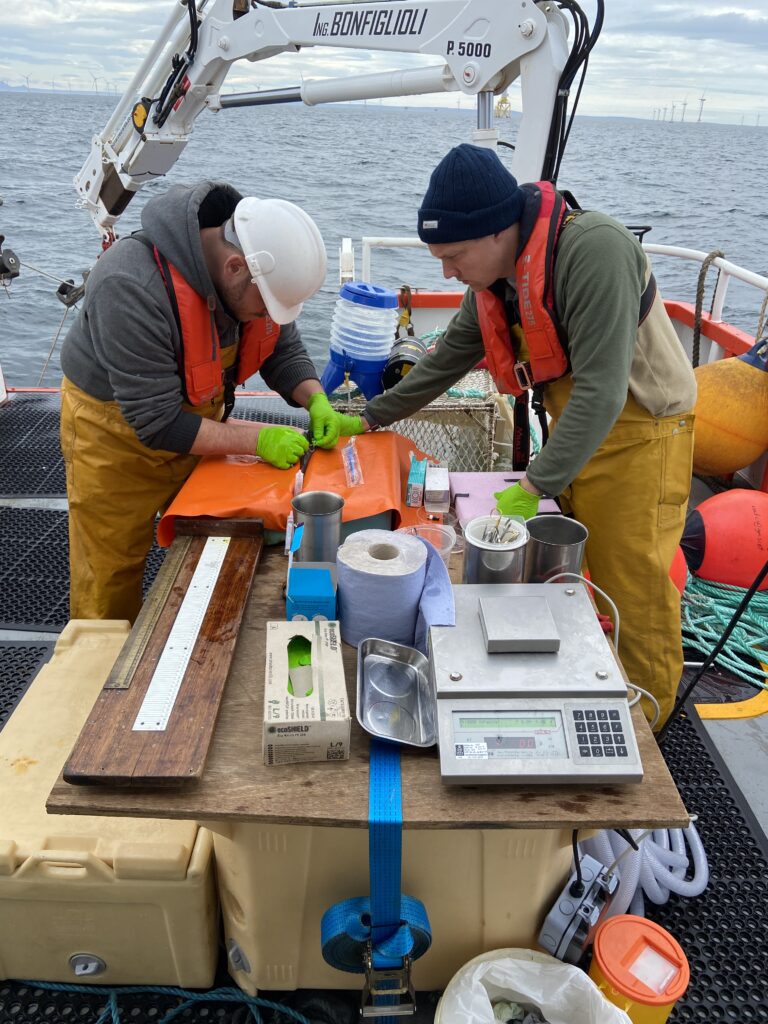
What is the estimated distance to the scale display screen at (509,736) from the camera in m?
1.38

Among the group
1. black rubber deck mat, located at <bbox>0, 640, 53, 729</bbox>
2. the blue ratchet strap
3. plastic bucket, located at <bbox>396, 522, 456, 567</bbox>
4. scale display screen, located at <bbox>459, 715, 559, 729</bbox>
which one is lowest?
black rubber deck mat, located at <bbox>0, 640, 53, 729</bbox>

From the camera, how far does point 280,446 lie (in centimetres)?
236

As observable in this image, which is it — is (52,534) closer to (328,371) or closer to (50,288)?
(328,371)

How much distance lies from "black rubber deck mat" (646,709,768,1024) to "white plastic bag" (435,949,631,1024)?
18.8 inches

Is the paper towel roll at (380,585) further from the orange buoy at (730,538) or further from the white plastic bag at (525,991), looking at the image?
the orange buoy at (730,538)

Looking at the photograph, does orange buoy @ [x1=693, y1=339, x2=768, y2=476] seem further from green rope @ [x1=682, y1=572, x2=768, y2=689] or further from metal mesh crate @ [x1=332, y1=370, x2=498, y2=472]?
metal mesh crate @ [x1=332, y1=370, x2=498, y2=472]

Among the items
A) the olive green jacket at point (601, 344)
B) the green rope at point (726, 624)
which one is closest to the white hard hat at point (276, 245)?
the olive green jacket at point (601, 344)

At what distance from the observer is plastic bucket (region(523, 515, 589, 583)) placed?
1847mm

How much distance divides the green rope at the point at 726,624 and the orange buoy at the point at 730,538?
0.20 feet

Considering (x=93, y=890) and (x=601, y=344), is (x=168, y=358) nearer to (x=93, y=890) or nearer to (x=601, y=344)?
(x=601, y=344)

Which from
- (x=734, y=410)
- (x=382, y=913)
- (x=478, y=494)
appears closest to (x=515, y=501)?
(x=478, y=494)

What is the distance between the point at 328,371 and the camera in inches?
118

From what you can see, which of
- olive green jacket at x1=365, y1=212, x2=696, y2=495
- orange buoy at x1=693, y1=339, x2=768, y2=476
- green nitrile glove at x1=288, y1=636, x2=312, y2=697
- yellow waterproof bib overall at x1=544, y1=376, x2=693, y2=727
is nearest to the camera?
green nitrile glove at x1=288, y1=636, x2=312, y2=697

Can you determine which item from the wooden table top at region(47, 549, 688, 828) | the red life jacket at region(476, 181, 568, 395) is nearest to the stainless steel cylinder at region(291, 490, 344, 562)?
the wooden table top at region(47, 549, 688, 828)
